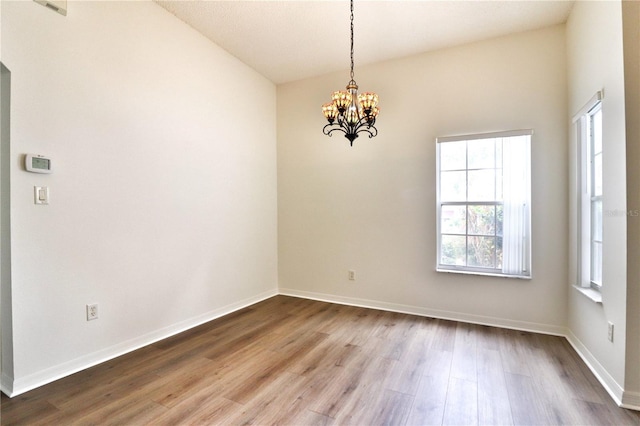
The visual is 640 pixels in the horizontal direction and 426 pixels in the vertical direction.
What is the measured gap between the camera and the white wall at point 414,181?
3104mm

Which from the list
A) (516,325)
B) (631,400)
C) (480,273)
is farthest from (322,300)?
(631,400)

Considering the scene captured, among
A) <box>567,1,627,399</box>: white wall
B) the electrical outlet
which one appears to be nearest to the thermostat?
the electrical outlet

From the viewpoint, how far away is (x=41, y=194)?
2.14 meters

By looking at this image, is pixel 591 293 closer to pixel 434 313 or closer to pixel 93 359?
pixel 434 313

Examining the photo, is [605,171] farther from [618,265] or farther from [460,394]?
[460,394]

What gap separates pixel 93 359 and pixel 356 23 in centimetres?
390

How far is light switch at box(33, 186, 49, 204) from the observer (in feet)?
6.95

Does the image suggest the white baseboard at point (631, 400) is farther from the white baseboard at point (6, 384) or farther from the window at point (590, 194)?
the white baseboard at point (6, 384)

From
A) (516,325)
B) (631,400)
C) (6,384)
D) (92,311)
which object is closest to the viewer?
(631,400)

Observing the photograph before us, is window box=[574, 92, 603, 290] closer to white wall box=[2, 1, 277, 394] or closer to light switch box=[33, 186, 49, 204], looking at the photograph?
white wall box=[2, 1, 277, 394]

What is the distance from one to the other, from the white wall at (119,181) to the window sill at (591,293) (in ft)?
11.7

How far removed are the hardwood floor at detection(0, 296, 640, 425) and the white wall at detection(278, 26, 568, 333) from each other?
0.53m

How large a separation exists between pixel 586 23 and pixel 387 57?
6.28ft

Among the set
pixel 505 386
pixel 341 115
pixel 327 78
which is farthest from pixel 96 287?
pixel 327 78
